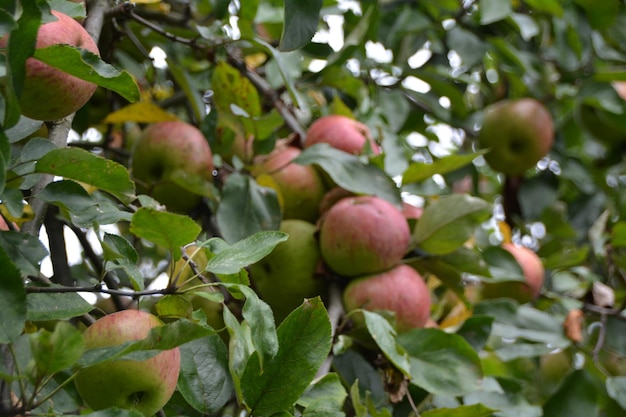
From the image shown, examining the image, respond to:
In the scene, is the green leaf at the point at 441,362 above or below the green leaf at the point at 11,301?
below

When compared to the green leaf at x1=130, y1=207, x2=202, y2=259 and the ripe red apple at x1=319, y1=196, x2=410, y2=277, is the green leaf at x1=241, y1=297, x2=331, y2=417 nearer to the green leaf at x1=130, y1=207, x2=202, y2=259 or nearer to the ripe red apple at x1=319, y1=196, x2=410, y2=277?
the green leaf at x1=130, y1=207, x2=202, y2=259

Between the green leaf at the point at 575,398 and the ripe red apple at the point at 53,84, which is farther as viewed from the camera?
the green leaf at the point at 575,398

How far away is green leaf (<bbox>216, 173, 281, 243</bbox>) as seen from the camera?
115 cm

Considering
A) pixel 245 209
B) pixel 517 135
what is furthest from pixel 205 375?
pixel 517 135

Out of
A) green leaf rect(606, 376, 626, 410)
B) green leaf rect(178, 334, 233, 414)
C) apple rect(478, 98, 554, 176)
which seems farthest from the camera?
apple rect(478, 98, 554, 176)

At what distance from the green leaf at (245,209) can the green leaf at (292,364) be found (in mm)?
411

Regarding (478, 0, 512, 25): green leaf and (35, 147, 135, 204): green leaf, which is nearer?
(35, 147, 135, 204): green leaf

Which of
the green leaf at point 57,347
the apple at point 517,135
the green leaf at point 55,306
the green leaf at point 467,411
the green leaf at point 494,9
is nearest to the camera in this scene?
the green leaf at point 57,347

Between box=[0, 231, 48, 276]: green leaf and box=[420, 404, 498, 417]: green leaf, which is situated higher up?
box=[0, 231, 48, 276]: green leaf

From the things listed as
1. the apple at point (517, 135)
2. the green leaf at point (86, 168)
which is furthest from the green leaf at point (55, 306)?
the apple at point (517, 135)

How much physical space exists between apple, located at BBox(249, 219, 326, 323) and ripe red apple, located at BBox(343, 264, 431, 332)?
0.07 metres

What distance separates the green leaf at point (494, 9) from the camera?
63.7 inches

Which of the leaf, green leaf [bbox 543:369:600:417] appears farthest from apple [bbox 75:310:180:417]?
green leaf [bbox 543:369:600:417]

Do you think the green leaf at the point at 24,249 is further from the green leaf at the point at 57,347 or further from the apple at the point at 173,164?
the apple at the point at 173,164
